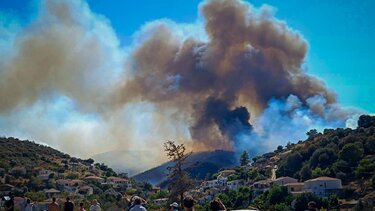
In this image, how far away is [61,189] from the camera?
78688mm

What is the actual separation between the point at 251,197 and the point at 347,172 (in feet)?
41.7

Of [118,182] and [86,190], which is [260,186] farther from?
[118,182]

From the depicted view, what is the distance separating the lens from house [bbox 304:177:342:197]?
62.1 meters

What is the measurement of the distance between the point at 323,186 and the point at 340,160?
788cm

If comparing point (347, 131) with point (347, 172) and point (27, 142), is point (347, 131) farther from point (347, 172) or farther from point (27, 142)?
point (27, 142)

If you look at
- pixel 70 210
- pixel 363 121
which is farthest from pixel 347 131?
pixel 70 210

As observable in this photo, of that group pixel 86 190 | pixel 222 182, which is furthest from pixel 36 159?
pixel 222 182

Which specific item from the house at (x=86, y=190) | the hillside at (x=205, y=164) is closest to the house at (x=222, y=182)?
the house at (x=86, y=190)

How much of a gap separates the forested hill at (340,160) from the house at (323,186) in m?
1.85

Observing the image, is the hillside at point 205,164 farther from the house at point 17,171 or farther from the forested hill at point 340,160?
the house at point 17,171

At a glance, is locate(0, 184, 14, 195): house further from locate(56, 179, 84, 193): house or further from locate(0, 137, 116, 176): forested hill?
locate(0, 137, 116, 176): forested hill

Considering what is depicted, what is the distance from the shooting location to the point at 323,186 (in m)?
63.1

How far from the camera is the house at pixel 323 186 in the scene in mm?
62125

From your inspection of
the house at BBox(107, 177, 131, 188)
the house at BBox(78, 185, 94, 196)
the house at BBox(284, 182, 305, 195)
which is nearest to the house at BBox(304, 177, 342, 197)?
the house at BBox(284, 182, 305, 195)
